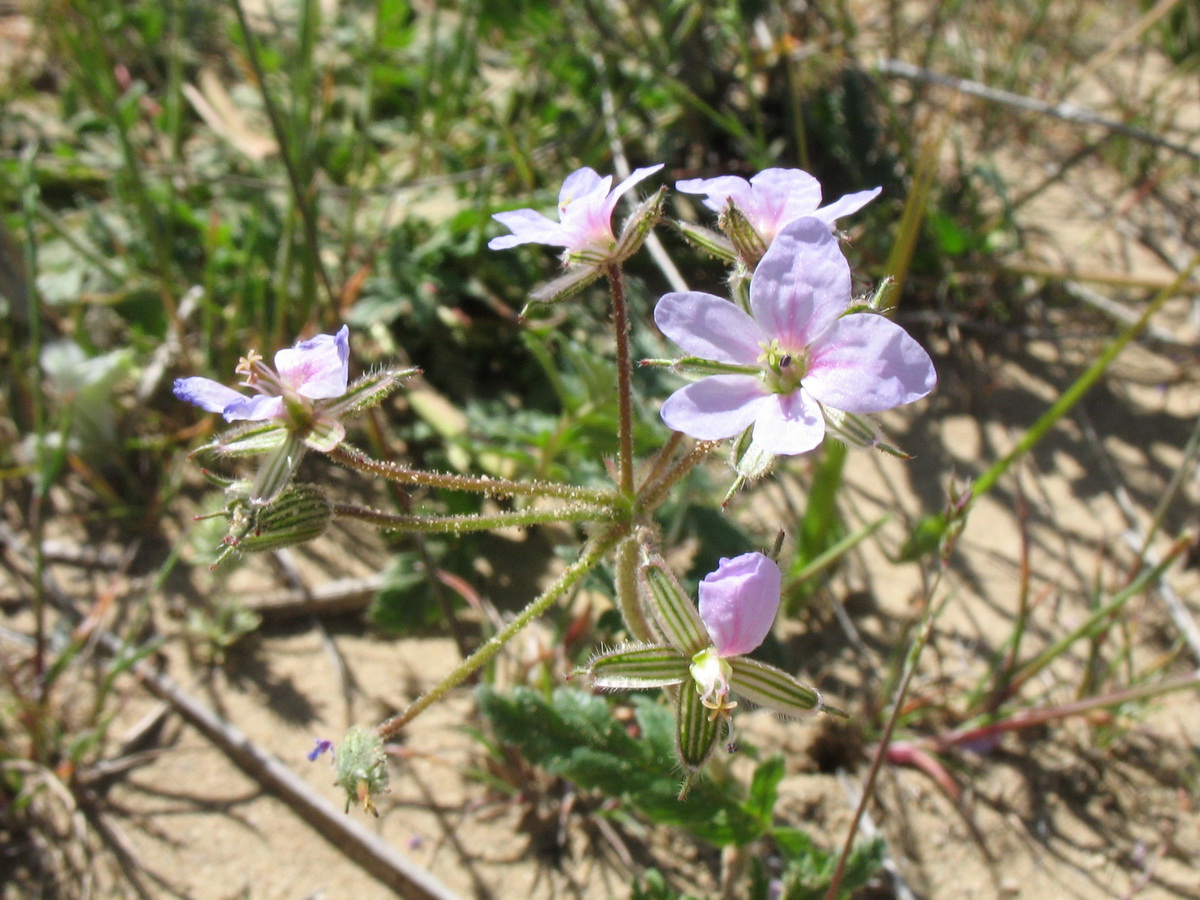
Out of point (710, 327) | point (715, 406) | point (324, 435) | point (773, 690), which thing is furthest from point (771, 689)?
point (324, 435)

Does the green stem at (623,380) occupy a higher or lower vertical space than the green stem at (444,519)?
higher

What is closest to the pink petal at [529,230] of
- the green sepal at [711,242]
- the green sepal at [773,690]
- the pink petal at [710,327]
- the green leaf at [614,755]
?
the green sepal at [711,242]

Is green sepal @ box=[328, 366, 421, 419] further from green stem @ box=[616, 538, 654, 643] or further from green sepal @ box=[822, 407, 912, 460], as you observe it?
green sepal @ box=[822, 407, 912, 460]

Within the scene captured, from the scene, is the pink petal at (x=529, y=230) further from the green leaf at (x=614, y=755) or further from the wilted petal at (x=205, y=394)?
the green leaf at (x=614, y=755)

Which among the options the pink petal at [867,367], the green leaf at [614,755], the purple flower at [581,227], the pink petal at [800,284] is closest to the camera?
the pink petal at [867,367]

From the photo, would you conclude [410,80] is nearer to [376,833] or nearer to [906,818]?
[376,833]

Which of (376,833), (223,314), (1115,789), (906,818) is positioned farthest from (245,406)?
(1115,789)
